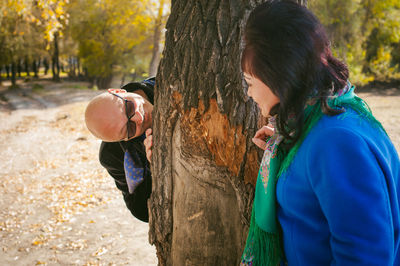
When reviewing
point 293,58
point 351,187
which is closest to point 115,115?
point 293,58

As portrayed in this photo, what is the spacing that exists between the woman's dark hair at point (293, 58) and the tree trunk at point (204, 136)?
57 cm

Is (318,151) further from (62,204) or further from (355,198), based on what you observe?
(62,204)

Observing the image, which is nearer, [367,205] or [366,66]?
[367,205]

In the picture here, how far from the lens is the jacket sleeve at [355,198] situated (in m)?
1.12

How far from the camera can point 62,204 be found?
6.26 m

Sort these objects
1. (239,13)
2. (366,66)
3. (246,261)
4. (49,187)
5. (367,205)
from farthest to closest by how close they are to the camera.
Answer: (366,66), (49,187), (239,13), (246,261), (367,205)

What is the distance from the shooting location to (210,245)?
2.10 metres

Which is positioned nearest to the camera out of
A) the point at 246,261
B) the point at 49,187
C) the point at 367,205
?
the point at 367,205

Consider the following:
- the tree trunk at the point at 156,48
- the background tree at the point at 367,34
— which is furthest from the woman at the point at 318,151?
the background tree at the point at 367,34

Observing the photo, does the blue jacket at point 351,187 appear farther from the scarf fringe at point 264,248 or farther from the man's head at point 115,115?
the man's head at point 115,115

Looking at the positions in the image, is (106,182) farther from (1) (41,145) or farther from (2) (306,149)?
(2) (306,149)

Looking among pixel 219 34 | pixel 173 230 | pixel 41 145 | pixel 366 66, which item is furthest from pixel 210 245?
pixel 366 66

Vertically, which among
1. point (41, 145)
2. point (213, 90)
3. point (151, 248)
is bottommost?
point (41, 145)

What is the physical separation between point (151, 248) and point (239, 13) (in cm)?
373
